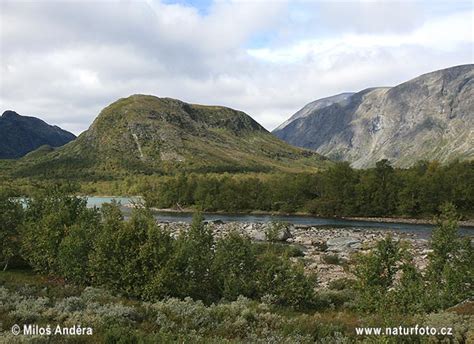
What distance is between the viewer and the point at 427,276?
79.3 feet

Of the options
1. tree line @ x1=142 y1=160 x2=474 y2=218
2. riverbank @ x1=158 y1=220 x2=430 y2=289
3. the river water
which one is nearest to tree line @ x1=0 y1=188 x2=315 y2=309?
riverbank @ x1=158 y1=220 x2=430 y2=289

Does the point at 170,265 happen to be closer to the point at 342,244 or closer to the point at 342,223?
the point at 342,244

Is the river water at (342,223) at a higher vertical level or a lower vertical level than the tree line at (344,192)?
lower

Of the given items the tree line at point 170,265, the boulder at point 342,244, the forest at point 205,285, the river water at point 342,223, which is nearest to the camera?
the forest at point 205,285

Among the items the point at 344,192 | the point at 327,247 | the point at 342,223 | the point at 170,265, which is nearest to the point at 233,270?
the point at 170,265

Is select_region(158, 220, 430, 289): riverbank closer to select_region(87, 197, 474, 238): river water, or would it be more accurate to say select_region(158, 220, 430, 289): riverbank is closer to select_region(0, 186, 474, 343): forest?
select_region(0, 186, 474, 343): forest

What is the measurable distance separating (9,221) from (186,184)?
99.2 meters

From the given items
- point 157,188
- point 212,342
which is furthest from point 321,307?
point 157,188

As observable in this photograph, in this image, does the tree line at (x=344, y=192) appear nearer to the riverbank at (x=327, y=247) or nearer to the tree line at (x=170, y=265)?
the riverbank at (x=327, y=247)

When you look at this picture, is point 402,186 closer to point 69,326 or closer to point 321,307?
point 321,307

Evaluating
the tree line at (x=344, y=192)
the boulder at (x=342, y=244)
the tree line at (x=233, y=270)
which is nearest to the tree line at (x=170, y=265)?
the tree line at (x=233, y=270)

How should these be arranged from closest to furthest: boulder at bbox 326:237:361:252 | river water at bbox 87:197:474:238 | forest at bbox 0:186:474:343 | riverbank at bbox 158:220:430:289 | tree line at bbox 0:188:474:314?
forest at bbox 0:186:474:343
tree line at bbox 0:188:474:314
riverbank at bbox 158:220:430:289
boulder at bbox 326:237:361:252
river water at bbox 87:197:474:238

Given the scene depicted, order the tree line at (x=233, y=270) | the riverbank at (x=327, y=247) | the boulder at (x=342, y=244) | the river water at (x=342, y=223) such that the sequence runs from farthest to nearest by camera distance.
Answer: the river water at (x=342, y=223) < the boulder at (x=342, y=244) < the riverbank at (x=327, y=247) < the tree line at (x=233, y=270)

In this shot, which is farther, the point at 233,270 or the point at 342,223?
the point at 342,223
